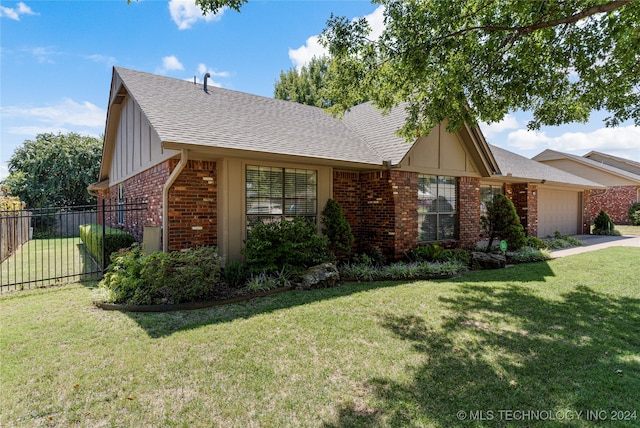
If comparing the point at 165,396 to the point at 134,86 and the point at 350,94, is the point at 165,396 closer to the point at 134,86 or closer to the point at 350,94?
the point at 350,94

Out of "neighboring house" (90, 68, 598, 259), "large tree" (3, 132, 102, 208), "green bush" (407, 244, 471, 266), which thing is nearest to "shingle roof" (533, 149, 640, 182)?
"neighboring house" (90, 68, 598, 259)

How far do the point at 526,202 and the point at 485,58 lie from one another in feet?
33.5

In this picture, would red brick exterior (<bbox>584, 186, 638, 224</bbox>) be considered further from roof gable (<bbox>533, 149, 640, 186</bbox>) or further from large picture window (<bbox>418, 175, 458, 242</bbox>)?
large picture window (<bbox>418, 175, 458, 242</bbox>)

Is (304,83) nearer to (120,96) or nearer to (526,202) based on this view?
(120,96)

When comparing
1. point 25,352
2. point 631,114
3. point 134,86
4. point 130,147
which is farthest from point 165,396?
point 631,114

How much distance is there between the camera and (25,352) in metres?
4.04

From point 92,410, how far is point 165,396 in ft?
1.95

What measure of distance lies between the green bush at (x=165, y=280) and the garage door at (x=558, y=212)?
56.0ft

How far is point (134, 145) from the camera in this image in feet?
33.8

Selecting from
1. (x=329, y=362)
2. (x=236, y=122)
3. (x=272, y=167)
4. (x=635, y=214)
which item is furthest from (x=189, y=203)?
(x=635, y=214)

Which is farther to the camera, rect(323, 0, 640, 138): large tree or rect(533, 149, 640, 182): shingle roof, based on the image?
rect(533, 149, 640, 182): shingle roof

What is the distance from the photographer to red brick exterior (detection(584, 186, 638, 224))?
2488cm

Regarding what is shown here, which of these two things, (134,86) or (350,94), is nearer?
(350,94)

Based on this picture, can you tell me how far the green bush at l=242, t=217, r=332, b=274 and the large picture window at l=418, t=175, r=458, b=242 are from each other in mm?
4233
